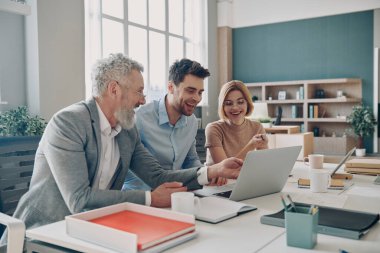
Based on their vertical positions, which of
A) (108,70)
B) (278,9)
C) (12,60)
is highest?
(278,9)

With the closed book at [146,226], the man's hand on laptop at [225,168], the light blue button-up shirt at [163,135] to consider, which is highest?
the light blue button-up shirt at [163,135]

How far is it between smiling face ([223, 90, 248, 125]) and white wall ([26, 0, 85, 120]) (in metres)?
2.34

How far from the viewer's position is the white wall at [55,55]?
4.02 m

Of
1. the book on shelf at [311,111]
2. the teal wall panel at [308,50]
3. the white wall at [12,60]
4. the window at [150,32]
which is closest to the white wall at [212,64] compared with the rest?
the window at [150,32]

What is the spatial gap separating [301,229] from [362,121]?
5764mm

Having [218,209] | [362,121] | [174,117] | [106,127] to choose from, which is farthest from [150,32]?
[218,209]

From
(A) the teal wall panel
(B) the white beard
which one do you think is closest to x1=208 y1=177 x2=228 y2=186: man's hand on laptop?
(B) the white beard

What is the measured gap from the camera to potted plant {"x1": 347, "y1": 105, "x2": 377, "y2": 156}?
614 cm

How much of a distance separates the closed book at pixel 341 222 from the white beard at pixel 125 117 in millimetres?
769

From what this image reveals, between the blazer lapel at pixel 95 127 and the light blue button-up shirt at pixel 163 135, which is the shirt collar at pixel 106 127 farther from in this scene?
the light blue button-up shirt at pixel 163 135

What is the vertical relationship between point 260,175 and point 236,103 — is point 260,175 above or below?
below

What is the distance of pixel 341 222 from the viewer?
3.60 ft

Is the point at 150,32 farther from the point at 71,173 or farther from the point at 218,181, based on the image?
the point at 71,173

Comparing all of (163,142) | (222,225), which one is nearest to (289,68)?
(163,142)
